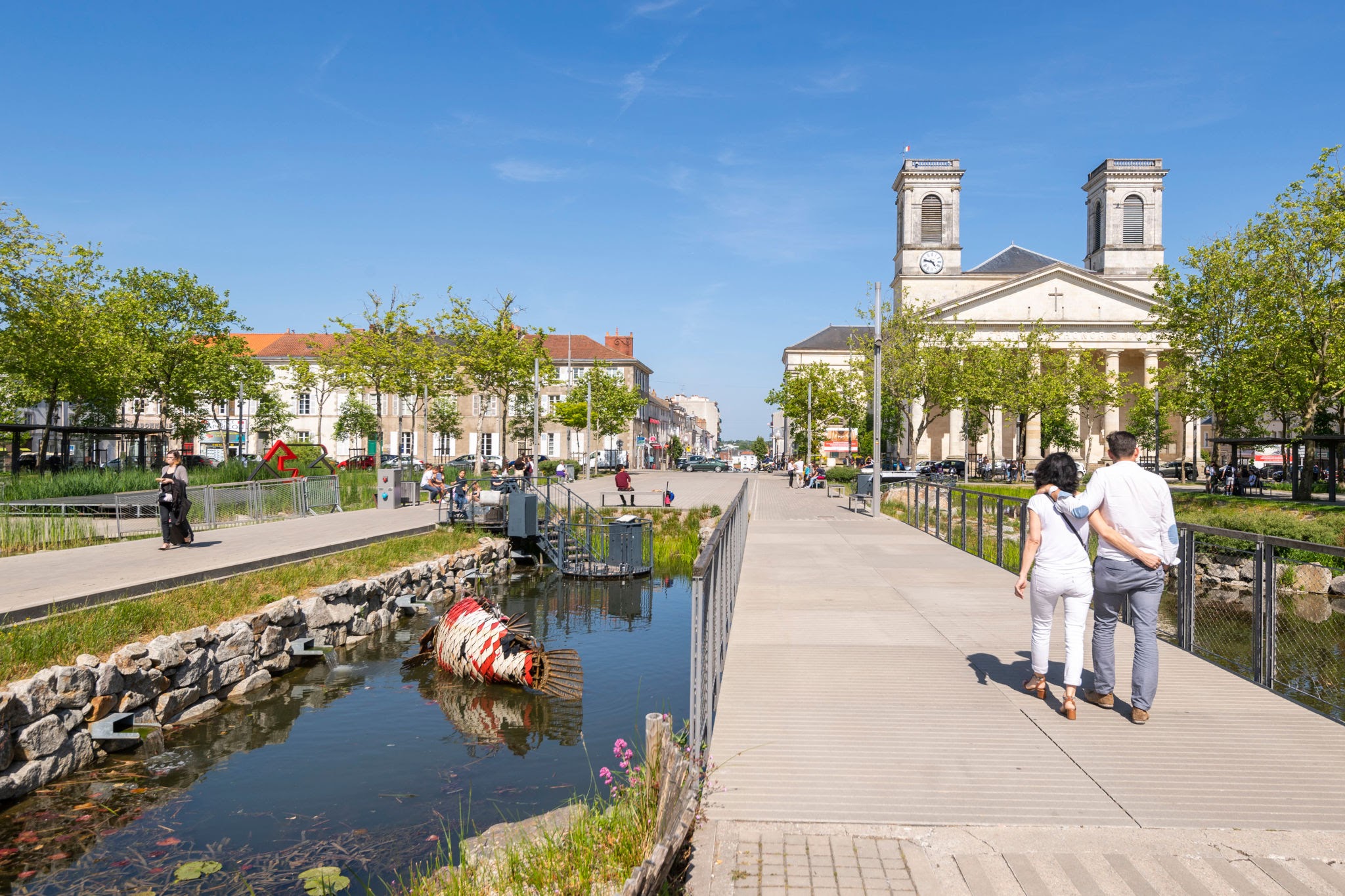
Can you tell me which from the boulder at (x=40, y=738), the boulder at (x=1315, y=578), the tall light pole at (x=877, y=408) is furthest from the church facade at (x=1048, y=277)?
the boulder at (x=40, y=738)

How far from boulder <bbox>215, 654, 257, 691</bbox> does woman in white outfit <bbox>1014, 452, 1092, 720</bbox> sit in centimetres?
844

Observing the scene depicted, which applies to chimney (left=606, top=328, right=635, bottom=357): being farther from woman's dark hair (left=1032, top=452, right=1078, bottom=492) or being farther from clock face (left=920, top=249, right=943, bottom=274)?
woman's dark hair (left=1032, top=452, right=1078, bottom=492)

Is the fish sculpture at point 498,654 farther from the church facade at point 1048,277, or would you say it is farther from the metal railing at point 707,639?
the church facade at point 1048,277

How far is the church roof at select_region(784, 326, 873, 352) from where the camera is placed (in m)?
108

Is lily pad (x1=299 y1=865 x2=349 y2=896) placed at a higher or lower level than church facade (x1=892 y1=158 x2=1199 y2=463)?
lower

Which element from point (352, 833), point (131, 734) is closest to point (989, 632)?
point (352, 833)

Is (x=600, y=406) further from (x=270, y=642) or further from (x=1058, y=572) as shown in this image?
(x=1058, y=572)

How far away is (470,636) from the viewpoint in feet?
36.1

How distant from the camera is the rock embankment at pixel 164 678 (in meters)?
7.19

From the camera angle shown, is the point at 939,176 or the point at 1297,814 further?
the point at 939,176

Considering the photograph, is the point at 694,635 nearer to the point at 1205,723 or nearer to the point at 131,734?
the point at 1205,723

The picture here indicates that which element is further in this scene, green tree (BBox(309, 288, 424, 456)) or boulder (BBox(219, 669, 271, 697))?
green tree (BBox(309, 288, 424, 456))

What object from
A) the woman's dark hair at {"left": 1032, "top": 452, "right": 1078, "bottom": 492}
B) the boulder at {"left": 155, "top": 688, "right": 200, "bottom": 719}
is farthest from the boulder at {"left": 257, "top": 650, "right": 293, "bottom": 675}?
the woman's dark hair at {"left": 1032, "top": 452, "right": 1078, "bottom": 492}

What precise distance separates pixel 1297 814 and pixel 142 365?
4078cm
